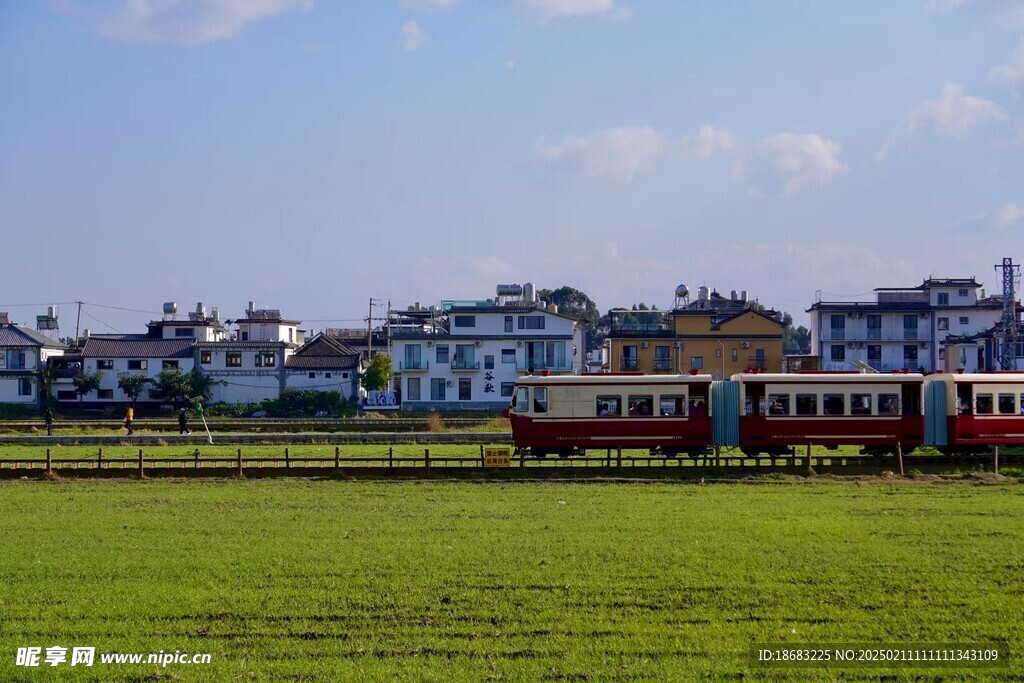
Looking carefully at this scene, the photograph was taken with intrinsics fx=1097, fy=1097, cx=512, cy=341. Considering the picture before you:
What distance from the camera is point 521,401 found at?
1315 inches

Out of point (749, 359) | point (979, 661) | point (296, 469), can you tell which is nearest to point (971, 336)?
point (749, 359)

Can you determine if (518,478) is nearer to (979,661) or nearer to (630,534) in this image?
(630,534)

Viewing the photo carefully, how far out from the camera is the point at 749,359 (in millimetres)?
75062

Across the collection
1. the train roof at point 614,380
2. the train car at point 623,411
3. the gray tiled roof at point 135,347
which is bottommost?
the train car at point 623,411

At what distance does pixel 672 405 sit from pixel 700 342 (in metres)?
43.5

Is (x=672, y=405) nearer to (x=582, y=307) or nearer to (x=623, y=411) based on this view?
(x=623, y=411)

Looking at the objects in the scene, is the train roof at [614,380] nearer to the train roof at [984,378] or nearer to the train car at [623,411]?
the train car at [623,411]

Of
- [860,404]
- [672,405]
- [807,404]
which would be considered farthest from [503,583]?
[860,404]

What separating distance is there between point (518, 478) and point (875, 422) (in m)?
11.6

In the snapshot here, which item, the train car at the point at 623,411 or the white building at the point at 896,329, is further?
the white building at the point at 896,329

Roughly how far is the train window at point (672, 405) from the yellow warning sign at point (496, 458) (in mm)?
5326

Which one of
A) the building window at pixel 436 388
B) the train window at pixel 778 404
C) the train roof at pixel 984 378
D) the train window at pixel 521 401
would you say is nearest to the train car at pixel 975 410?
the train roof at pixel 984 378

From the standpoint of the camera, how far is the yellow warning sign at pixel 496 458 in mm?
30391

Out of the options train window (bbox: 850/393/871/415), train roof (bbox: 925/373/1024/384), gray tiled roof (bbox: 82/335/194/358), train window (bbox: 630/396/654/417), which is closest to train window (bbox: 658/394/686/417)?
train window (bbox: 630/396/654/417)
